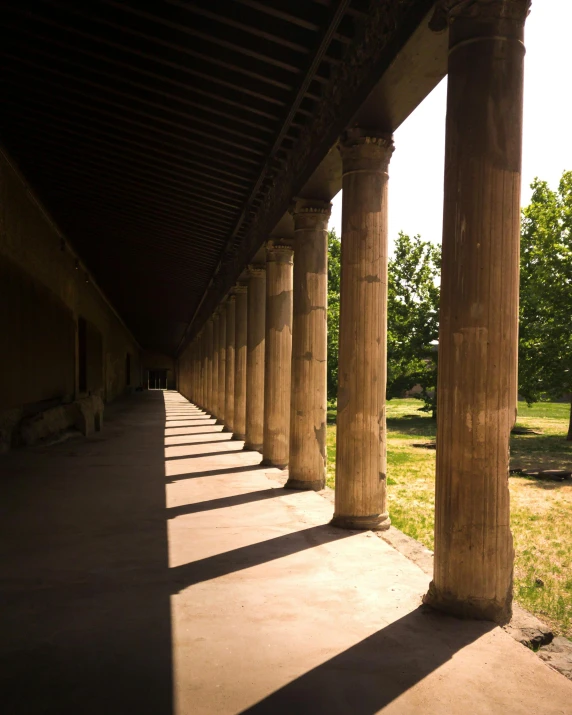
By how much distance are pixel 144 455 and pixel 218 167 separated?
580 centimetres

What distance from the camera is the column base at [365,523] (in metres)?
6.93

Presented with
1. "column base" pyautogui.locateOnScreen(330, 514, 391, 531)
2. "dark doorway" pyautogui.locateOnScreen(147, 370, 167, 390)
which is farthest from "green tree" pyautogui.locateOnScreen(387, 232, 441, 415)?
"dark doorway" pyautogui.locateOnScreen(147, 370, 167, 390)

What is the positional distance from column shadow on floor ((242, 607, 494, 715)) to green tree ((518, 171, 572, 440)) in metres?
16.9

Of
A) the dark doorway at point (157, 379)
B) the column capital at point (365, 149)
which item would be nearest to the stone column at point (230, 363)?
the column capital at point (365, 149)

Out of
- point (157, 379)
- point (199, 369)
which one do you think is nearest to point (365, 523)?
point (199, 369)

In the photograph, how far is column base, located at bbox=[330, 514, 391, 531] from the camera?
6.93 metres

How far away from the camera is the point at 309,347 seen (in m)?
9.41

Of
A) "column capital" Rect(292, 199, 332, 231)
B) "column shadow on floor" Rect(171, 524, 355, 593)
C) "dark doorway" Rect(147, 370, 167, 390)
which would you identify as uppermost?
"column capital" Rect(292, 199, 332, 231)

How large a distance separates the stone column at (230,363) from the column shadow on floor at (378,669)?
14.3 m

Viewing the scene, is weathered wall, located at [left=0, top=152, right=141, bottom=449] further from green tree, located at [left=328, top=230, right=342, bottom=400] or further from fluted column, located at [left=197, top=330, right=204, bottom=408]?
green tree, located at [left=328, top=230, right=342, bottom=400]

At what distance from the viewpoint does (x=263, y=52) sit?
7.36m

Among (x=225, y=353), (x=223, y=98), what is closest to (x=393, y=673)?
(x=223, y=98)

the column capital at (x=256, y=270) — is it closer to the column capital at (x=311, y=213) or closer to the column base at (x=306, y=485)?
the column capital at (x=311, y=213)

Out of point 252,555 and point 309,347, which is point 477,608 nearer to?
point 252,555
